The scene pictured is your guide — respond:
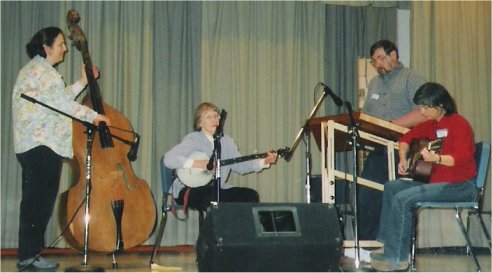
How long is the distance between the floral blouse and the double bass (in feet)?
0.36

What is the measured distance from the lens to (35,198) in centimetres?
381

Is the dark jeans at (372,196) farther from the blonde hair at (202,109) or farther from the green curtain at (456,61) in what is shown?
the green curtain at (456,61)

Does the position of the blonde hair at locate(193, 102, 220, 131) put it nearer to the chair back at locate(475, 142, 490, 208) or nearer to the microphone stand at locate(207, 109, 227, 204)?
the microphone stand at locate(207, 109, 227, 204)

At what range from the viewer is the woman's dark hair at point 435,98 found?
3.84m

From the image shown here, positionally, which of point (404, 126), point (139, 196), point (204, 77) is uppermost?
point (204, 77)

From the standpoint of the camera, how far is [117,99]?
5.45 meters

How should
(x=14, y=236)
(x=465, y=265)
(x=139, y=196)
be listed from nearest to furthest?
(x=139, y=196) < (x=465, y=265) < (x=14, y=236)

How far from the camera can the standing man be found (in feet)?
15.0

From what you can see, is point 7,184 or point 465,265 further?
point 7,184

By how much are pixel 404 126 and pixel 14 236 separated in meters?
3.17

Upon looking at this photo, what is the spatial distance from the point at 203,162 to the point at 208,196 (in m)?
0.22

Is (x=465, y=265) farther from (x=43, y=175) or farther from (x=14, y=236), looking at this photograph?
(x=14, y=236)

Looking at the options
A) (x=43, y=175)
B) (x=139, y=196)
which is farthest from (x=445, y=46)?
(x=43, y=175)

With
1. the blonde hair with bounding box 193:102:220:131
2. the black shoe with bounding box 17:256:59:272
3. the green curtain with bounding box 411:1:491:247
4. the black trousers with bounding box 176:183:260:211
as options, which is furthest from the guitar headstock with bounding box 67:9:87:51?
the green curtain with bounding box 411:1:491:247
